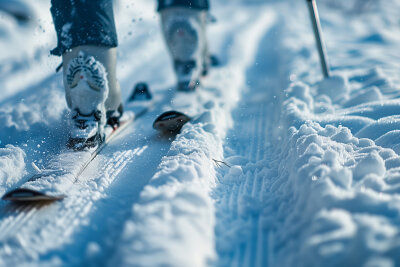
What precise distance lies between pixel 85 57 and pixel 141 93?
3.57ft

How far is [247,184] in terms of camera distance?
148cm

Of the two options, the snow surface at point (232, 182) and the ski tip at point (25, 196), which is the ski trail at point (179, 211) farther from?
the ski tip at point (25, 196)

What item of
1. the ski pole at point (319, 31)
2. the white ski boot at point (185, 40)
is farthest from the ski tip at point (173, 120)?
the ski pole at point (319, 31)

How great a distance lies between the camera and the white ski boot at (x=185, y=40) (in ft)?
9.71

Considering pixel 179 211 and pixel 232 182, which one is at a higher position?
pixel 179 211

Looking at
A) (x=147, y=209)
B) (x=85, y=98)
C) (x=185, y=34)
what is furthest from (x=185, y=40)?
(x=147, y=209)

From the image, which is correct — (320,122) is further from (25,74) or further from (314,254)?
(25,74)

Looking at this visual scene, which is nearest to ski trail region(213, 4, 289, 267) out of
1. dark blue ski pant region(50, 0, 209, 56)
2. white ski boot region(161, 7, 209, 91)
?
white ski boot region(161, 7, 209, 91)

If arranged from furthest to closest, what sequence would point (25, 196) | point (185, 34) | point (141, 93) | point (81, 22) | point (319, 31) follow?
1. point (185, 34)
2. point (141, 93)
3. point (319, 31)
4. point (81, 22)
5. point (25, 196)

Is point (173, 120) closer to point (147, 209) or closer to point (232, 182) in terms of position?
point (232, 182)

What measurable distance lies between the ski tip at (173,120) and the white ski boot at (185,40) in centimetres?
102

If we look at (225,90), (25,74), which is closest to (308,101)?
(225,90)

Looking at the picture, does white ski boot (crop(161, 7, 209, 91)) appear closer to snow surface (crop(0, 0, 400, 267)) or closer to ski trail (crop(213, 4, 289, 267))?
snow surface (crop(0, 0, 400, 267))

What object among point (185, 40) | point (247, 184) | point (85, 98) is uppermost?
point (185, 40)
